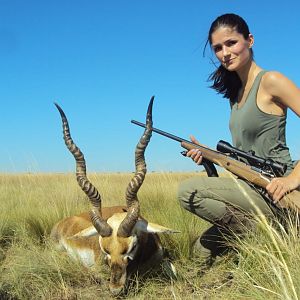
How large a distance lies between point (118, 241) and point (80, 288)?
0.80m

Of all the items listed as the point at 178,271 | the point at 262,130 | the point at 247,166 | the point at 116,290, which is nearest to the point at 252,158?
the point at 247,166

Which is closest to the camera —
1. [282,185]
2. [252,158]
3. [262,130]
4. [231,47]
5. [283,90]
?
[282,185]

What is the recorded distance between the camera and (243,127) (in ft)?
18.2

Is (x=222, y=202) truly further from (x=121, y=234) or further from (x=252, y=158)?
(x=121, y=234)

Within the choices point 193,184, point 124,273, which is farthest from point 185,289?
point 193,184

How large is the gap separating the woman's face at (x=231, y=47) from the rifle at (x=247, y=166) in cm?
96

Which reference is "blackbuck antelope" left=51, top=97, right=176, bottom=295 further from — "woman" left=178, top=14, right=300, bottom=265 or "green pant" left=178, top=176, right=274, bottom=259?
"woman" left=178, top=14, right=300, bottom=265

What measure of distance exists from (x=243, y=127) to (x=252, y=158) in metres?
0.46

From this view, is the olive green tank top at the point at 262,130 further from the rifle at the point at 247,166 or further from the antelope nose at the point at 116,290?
the antelope nose at the point at 116,290

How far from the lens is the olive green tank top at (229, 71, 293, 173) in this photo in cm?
535

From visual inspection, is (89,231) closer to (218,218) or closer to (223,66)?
(218,218)

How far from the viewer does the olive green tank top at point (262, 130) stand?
5.35 meters

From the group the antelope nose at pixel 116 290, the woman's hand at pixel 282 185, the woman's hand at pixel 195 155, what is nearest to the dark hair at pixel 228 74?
the woman's hand at pixel 195 155

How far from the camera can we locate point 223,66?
603 cm
